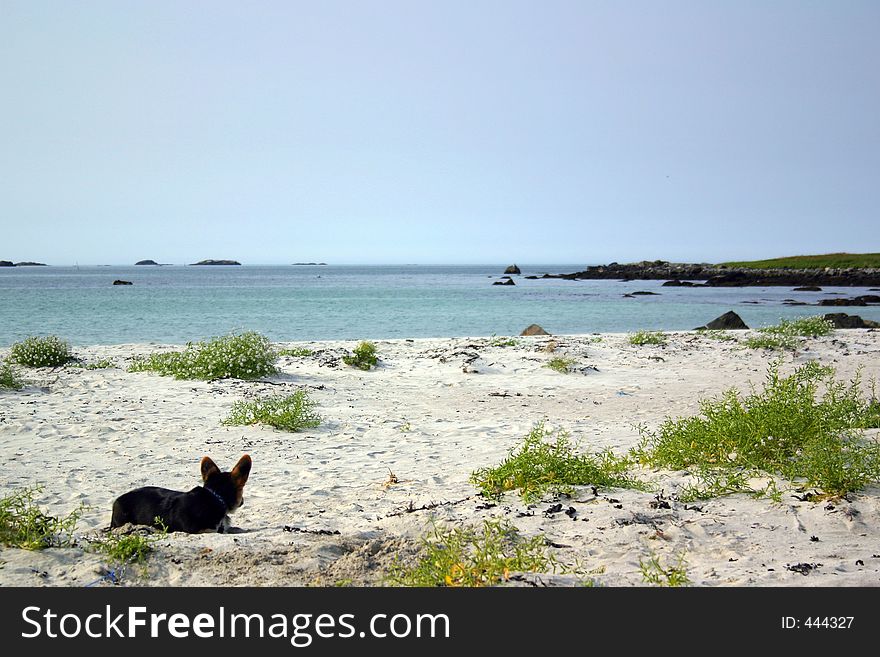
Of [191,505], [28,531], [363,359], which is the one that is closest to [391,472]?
[191,505]

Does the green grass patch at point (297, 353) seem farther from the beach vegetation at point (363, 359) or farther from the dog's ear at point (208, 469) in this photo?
the dog's ear at point (208, 469)

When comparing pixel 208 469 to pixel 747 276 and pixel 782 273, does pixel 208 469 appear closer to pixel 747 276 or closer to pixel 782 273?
pixel 782 273

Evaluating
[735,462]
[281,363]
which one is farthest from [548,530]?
[281,363]

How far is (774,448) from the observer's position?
5684mm

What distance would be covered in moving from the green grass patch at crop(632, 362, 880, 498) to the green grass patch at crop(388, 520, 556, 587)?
5.65 ft

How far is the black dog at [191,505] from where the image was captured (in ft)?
15.2

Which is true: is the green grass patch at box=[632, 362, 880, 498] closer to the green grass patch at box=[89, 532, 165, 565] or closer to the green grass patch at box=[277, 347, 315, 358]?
the green grass patch at box=[89, 532, 165, 565]

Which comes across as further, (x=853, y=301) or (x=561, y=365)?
(x=853, y=301)

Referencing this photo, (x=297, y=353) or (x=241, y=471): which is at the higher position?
(x=241, y=471)

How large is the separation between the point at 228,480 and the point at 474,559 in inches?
83.0

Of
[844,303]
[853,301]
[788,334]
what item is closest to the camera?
[788,334]
